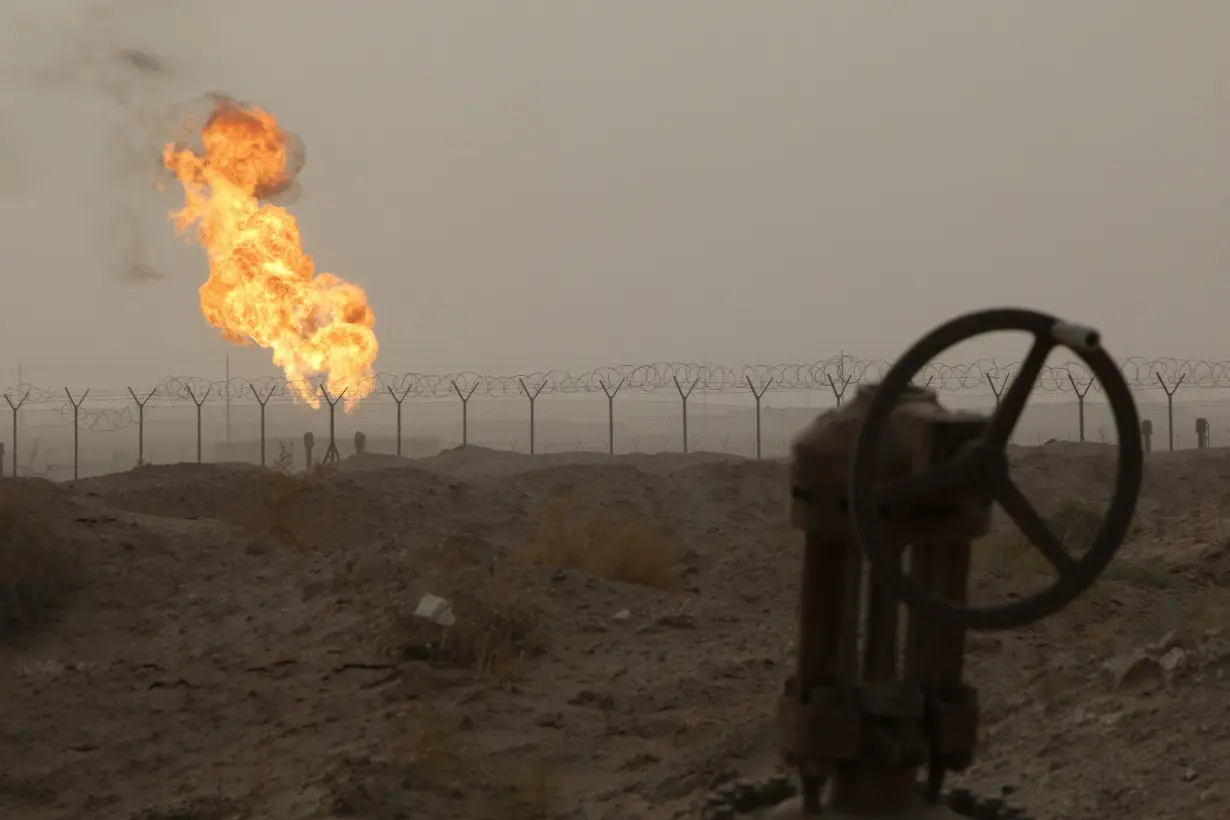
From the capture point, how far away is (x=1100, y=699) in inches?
270

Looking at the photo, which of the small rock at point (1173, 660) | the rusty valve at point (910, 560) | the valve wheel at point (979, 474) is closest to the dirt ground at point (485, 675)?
the small rock at point (1173, 660)

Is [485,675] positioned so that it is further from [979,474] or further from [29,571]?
[979,474]

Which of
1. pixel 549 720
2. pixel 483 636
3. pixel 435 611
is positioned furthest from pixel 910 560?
pixel 435 611

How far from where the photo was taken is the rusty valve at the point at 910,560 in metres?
3.53

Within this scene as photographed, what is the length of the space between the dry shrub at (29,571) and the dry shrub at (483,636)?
382 centimetres

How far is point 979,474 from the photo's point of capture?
11.5 feet

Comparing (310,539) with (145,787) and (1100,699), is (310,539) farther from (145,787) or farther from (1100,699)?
(1100,699)

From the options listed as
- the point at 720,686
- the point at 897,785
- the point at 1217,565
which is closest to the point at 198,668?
the point at 720,686

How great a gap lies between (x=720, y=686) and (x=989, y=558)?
20.6ft

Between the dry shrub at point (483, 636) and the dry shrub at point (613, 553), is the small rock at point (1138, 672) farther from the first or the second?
the dry shrub at point (613, 553)

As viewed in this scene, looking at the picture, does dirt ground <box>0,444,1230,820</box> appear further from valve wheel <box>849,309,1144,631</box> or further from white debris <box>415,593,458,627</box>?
valve wheel <box>849,309,1144,631</box>

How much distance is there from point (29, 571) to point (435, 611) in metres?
4.24

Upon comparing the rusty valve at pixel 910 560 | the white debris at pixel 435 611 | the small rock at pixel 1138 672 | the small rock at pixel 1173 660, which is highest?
the rusty valve at pixel 910 560

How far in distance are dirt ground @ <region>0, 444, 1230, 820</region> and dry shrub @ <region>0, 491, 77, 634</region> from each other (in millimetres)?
25
